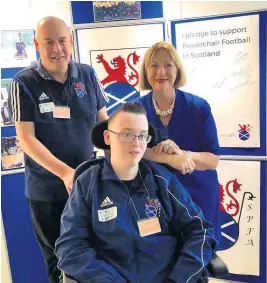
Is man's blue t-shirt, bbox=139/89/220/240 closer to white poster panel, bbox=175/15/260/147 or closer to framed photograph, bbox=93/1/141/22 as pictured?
white poster panel, bbox=175/15/260/147

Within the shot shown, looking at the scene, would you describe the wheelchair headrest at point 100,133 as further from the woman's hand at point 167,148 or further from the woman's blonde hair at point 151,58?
the woman's blonde hair at point 151,58

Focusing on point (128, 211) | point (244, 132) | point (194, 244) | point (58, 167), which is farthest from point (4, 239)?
point (244, 132)

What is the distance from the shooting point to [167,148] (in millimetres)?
1790

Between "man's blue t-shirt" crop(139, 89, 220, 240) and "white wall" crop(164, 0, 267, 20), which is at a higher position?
"white wall" crop(164, 0, 267, 20)

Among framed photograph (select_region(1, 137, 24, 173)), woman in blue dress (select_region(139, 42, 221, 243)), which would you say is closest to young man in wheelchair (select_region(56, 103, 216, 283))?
woman in blue dress (select_region(139, 42, 221, 243))

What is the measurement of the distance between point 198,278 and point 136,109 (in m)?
0.80

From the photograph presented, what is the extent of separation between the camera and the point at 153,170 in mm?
1749

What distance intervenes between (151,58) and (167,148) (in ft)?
1.65

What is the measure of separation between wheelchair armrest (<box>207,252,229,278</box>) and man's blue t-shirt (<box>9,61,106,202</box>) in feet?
2.98

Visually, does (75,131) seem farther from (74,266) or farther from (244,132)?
(244,132)

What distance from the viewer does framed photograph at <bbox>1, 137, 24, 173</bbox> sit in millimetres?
2633

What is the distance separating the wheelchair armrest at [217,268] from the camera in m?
1.53

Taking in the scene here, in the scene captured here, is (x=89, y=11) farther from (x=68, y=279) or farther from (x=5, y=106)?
(x=68, y=279)

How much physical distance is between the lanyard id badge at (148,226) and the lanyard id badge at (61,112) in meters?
0.71
